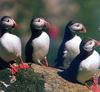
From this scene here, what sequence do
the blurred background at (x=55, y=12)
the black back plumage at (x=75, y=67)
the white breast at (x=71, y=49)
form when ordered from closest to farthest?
the black back plumage at (x=75, y=67) → the white breast at (x=71, y=49) → the blurred background at (x=55, y=12)

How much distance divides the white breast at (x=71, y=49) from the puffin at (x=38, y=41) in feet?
0.92

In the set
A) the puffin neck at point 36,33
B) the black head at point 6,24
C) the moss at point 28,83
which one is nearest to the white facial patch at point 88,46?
the moss at point 28,83

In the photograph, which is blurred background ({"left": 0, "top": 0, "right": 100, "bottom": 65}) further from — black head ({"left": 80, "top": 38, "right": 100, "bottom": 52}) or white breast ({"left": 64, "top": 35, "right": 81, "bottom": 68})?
black head ({"left": 80, "top": 38, "right": 100, "bottom": 52})

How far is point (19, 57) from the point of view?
32.6 feet

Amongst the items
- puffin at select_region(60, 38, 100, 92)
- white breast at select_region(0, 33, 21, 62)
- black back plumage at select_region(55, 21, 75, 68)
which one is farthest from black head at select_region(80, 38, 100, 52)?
white breast at select_region(0, 33, 21, 62)

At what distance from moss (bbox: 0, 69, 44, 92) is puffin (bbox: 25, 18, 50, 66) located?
539 millimetres

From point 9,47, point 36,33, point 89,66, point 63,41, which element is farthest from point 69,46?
point 9,47

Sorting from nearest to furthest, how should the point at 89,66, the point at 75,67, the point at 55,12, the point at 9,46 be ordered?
the point at 89,66 → the point at 75,67 → the point at 9,46 → the point at 55,12

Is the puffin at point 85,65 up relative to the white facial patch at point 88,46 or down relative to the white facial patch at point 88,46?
down

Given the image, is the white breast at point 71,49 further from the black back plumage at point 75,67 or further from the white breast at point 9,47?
the white breast at point 9,47

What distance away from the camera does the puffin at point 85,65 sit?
9.30m

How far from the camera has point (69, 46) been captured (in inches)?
392

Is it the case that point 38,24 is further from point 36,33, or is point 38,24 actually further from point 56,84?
point 56,84

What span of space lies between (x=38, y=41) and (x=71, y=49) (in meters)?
0.49
